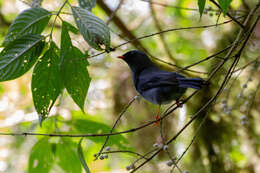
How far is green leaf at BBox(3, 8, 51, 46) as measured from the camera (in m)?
1.87

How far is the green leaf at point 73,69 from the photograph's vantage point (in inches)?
73.9

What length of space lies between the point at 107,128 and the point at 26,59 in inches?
43.1

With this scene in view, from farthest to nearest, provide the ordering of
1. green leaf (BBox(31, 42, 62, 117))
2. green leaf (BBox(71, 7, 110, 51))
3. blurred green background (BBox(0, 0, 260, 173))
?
blurred green background (BBox(0, 0, 260, 173)) < green leaf (BBox(31, 42, 62, 117)) < green leaf (BBox(71, 7, 110, 51))

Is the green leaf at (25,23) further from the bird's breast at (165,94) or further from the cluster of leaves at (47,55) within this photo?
the bird's breast at (165,94)

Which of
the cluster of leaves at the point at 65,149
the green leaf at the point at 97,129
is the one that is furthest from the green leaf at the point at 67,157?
the green leaf at the point at 97,129

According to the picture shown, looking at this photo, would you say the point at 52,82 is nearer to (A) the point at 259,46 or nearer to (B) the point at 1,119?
(A) the point at 259,46

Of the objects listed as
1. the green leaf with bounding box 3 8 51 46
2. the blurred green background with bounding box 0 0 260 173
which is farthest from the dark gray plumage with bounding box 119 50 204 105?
the green leaf with bounding box 3 8 51 46

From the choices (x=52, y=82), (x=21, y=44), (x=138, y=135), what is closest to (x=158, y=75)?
(x=52, y=82)

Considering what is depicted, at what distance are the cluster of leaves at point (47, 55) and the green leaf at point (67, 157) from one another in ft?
2.55

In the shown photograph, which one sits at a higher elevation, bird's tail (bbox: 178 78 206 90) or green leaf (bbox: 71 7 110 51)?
Answer: bird's tail (bbox: 178 78 206 90)

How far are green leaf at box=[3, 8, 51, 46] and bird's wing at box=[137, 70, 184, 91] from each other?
4.06ft

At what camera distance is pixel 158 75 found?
3.02 metres

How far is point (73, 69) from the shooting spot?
190 cm

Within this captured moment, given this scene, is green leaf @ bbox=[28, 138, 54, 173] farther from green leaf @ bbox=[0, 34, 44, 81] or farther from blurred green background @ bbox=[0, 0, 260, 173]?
green leaf @ bbox=[0, 34, 44, 81]
